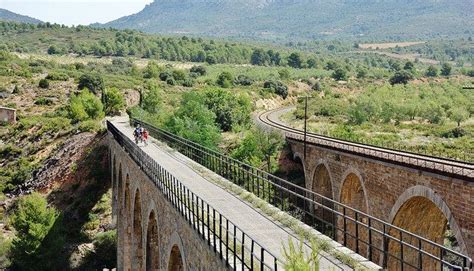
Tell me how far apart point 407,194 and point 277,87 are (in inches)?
3298

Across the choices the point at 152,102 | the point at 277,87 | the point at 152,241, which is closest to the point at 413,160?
the point at 152,241

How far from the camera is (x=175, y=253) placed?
19734mm

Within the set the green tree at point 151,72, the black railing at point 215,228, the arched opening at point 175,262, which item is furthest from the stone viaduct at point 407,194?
the green tree at point 151,72

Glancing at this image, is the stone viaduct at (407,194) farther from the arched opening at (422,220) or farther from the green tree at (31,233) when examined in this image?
the green tree at (31,233)

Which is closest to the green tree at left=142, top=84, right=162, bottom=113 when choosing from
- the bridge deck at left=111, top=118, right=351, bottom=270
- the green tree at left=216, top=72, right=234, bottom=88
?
the green tree at left=216, top=72, right=234, bottom=88

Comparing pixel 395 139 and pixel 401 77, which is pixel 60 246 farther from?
pixel 401 77

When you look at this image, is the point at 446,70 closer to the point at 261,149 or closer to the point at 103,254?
the point at 261,149

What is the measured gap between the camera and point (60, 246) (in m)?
46.3

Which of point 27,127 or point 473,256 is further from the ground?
point 473,256

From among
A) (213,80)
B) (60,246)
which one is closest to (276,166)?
(60,246)

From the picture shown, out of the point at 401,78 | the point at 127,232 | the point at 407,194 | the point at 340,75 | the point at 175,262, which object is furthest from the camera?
the point at 340,75

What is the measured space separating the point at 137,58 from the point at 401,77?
8502 centimetres

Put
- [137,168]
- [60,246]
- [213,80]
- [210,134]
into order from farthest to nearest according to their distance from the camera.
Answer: [213,80], [210,134], [60,246], [137,168]

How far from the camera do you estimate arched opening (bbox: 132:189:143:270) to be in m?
32.6
